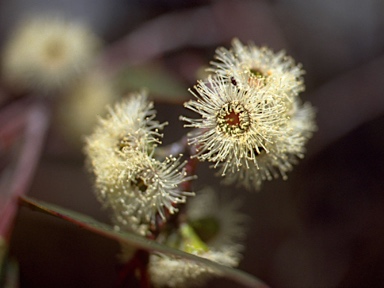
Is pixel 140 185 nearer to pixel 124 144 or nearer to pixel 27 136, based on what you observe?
pixel 124 144

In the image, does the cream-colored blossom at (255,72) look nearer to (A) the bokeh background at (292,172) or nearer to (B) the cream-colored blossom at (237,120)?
(B) the cream-colored blossom at (237,120)

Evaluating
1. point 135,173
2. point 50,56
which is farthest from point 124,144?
point 50,56

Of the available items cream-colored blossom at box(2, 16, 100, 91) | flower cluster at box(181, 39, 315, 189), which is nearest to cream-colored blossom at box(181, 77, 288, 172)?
flower cluster at box(181, 39, 315, 189)

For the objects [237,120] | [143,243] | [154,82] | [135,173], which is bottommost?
[143,243]

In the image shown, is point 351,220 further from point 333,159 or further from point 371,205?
point 333,159

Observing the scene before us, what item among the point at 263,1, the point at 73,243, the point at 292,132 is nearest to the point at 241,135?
the point at 292,132

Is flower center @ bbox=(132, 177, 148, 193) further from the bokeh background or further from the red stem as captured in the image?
the bokeh background
